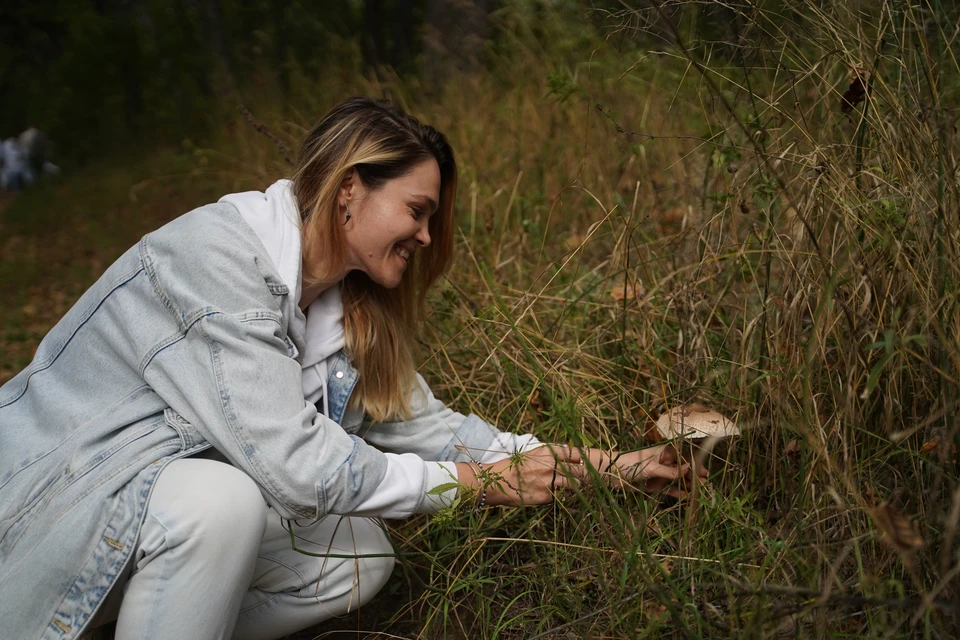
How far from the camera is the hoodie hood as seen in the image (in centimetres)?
180

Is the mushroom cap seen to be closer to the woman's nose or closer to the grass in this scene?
the grass

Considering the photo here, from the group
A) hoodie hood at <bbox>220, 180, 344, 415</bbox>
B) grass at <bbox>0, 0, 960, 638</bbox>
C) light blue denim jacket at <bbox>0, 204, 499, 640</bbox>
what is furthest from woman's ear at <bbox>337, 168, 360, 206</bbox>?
grass at <bbox>0, 0, 960, 638</bbox>

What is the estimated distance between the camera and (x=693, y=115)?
3707mm

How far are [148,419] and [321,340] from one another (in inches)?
19.1

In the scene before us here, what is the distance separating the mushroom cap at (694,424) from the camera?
1.70m

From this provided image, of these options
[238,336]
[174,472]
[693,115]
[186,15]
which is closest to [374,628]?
[174,472]

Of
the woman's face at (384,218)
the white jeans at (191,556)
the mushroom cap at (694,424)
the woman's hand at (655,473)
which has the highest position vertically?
the woman's face at (384,218)

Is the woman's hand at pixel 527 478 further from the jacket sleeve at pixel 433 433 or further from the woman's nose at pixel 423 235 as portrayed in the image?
the woman's nose at pixel 423 235

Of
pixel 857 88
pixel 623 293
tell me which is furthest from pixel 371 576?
pixel 857 88

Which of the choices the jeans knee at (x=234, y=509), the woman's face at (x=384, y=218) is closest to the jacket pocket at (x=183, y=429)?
the jeans knee at (x=234, y=509)

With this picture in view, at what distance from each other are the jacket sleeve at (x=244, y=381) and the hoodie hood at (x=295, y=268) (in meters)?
0.08

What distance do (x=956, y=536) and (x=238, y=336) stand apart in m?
1.33

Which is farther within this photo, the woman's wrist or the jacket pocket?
the woman's wrist

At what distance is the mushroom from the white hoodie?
349 millimetres
